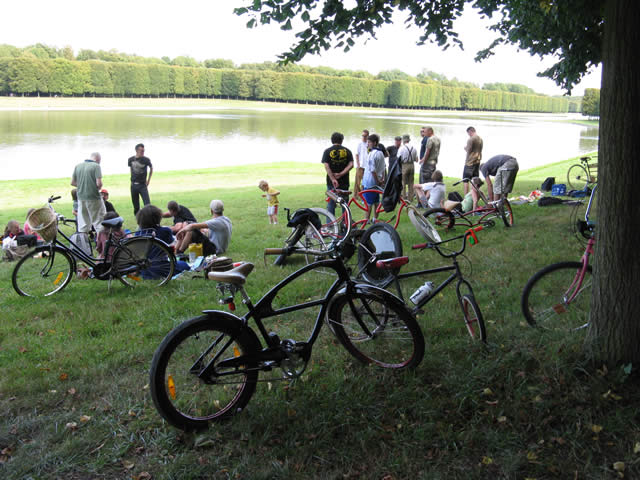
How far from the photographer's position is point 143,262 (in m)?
6.87

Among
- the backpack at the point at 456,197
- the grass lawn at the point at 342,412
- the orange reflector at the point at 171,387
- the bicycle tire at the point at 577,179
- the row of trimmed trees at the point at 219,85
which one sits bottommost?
the grass lawn at the point at 342,412

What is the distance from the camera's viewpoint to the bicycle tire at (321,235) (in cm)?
707

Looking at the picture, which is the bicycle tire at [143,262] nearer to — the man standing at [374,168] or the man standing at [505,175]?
the man standing at [374,168]

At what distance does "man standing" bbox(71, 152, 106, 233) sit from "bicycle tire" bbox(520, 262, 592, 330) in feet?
25.5

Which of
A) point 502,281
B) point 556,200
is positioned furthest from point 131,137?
point 502,281

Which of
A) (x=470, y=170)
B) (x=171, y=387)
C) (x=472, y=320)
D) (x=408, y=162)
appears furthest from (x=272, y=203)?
(x=171, y=387)

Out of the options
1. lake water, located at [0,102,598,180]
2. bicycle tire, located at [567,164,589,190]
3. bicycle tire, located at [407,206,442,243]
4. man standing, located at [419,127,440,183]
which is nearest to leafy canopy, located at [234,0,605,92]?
bicycle tire, located at [407,206,442,243]

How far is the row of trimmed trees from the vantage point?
287ft

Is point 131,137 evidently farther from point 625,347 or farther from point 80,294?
point 625,347

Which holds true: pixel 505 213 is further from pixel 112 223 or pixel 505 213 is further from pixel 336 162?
pixel 112 223

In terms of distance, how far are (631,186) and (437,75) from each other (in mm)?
152730

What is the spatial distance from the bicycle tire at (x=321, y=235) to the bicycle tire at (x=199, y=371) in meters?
3.32

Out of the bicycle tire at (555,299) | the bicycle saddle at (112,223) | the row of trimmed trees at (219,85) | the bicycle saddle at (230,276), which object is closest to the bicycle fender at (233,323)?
the bicycle saddle at (230,276)

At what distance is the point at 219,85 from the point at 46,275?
112028mm
